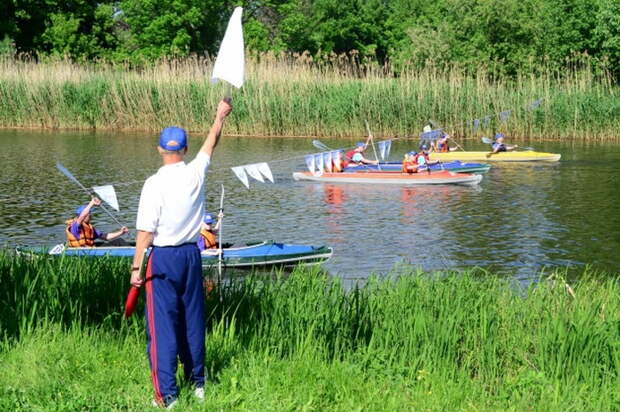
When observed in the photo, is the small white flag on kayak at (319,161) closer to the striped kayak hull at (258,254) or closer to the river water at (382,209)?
the river water at (382,209)

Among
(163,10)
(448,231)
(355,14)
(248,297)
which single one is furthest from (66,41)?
(248,297)

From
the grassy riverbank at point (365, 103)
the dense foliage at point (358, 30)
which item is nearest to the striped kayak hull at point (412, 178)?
the grassy riverbank at point (365, 103)

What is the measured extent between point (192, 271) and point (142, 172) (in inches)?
812

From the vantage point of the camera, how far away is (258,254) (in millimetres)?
13797

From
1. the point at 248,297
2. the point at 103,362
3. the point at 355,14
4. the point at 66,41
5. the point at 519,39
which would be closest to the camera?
the point at 103,362

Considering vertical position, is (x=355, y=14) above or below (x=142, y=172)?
above

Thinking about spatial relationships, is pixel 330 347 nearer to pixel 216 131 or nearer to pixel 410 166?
pixel 216 131

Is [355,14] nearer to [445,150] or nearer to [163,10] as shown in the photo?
[163,10]

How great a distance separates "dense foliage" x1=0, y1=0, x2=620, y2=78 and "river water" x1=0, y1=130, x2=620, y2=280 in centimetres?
1226

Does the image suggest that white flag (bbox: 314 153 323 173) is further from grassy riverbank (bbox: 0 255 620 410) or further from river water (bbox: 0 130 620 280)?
grassy riverbank (bbox: 0 255 620 410)

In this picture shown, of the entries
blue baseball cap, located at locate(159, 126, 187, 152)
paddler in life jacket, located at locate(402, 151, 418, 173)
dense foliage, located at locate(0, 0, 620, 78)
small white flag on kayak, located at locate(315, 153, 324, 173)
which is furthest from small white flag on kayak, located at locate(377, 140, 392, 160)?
blue baseball cap, located at locate(159, 126, 187, 152)

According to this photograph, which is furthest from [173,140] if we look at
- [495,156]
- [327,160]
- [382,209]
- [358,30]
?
[358,30]

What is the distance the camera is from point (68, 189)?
23.4 metres

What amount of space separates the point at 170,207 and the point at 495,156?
24619 mm
